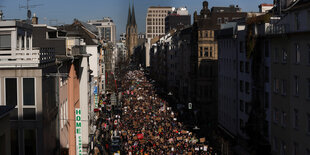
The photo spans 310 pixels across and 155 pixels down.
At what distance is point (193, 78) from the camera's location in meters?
66.9

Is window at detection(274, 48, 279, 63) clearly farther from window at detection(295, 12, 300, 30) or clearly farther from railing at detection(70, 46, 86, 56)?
railing at detection(70, 46, 86, 56)

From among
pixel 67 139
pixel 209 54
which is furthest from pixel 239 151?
pixel 209 54

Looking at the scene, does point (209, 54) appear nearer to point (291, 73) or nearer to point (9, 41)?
point (291, 73)

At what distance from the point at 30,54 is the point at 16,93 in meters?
1.62

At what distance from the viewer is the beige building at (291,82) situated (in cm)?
2628

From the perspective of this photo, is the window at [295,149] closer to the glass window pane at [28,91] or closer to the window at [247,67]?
the window at [247,67]

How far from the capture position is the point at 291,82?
28.5 metres

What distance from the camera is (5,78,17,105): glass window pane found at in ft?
61.6

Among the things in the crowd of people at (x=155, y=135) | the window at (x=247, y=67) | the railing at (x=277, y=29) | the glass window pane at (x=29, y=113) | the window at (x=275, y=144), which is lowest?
the crowd of people at (x=155, y=135)

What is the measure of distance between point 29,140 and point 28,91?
193 centimetres

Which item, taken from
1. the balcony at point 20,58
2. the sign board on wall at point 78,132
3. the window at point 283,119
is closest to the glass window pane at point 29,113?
the balcony at point 20,58

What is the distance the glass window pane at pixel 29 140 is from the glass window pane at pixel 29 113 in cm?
51

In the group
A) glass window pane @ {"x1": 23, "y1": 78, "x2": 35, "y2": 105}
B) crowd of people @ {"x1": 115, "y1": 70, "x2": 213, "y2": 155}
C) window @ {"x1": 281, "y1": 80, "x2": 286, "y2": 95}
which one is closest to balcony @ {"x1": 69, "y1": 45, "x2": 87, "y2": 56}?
crowd of people @ {"x1": 115, "y1": 70, "x2": 213, "y2": 155}

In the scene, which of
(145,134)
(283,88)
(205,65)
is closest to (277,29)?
(283,88)
